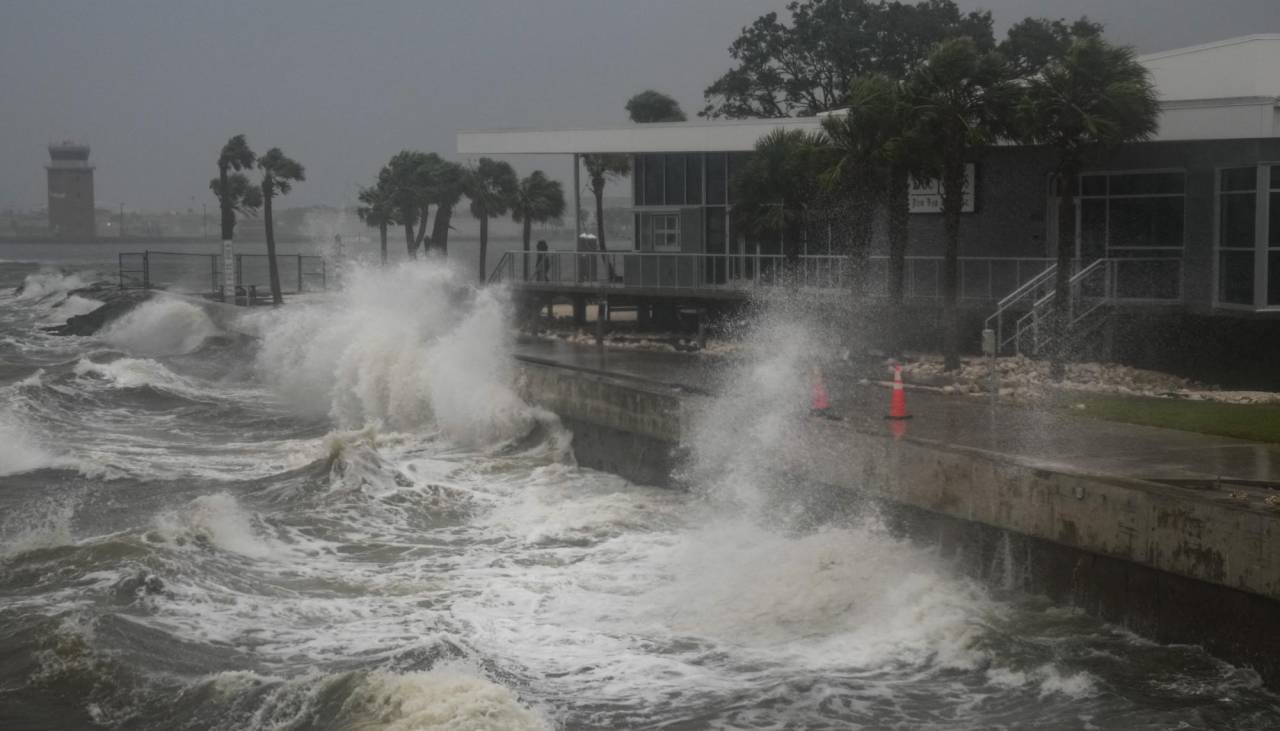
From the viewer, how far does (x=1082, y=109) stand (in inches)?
810

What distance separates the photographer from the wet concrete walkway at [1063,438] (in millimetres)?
13336

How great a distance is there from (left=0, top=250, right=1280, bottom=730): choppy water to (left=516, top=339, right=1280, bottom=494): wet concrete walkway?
122 centimetres

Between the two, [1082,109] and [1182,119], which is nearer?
[1082,109]

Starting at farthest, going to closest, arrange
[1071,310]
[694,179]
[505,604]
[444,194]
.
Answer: [444,194] → [694,179] → [1071,310] → [505,604]

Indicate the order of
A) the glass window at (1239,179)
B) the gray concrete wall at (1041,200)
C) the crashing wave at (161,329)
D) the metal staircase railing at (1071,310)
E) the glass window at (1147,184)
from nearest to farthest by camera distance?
1. the glass window at (1239,179)
2. the metal staircase railing at (1071,310)
3. the gray concrete wall at (1041,200)
4. the glass window at (1147,184)
5. the crashing wave at (161,329)

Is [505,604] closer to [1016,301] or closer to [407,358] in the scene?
[1016,301]

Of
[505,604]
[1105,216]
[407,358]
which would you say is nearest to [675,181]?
[407,358]

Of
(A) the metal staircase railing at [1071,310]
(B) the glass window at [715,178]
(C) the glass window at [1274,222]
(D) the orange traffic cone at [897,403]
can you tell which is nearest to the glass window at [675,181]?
(B) the glass window at [715,178]

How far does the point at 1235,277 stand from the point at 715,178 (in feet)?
45.8

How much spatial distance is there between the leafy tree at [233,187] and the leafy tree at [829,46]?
819 inches

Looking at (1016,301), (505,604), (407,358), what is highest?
(1016,301)

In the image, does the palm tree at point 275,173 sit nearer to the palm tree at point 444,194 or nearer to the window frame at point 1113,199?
the palm tree at point 444,194

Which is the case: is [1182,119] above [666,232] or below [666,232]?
above

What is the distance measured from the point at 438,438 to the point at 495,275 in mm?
11377
